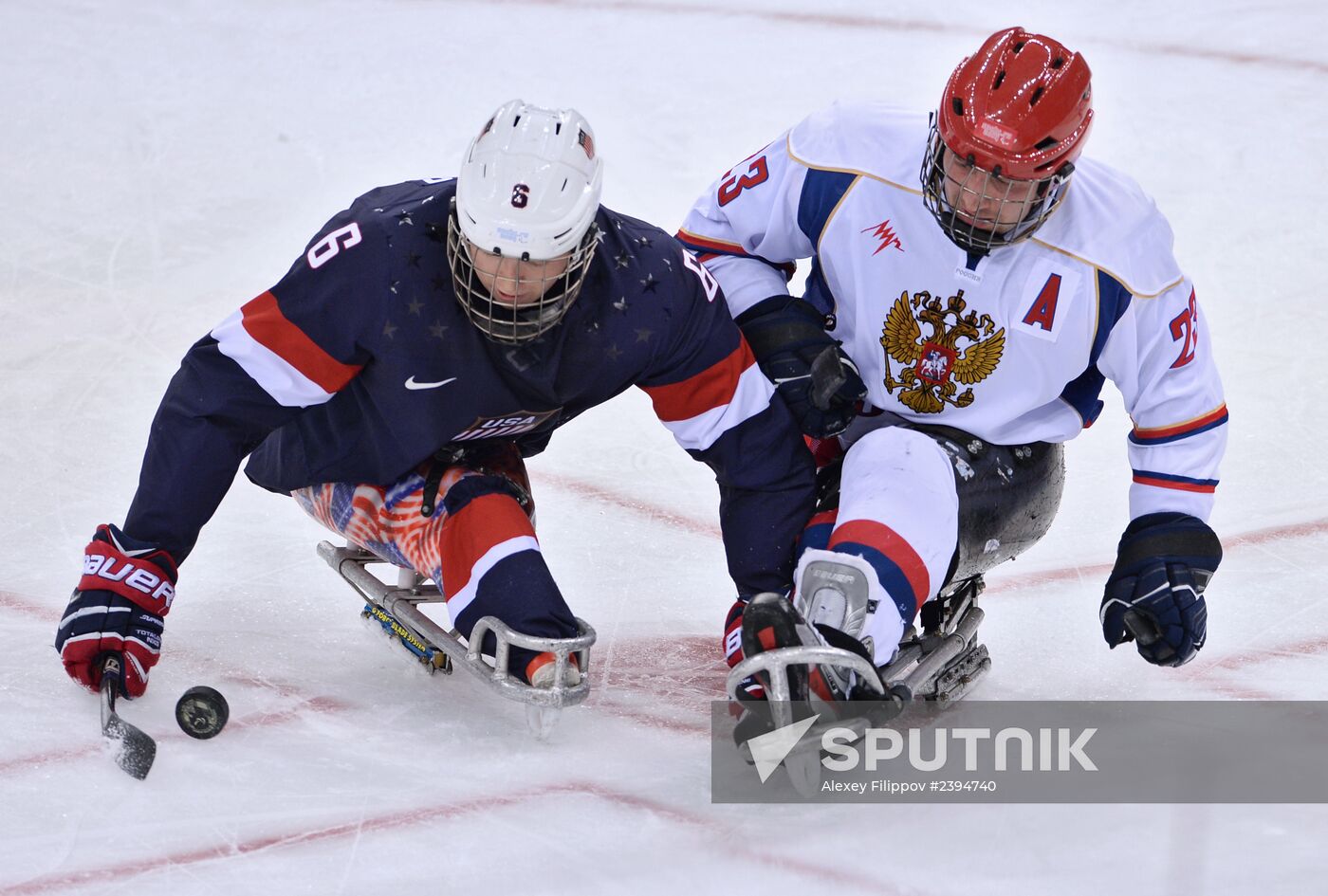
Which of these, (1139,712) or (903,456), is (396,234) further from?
(1139,712)

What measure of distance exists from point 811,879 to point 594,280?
101 centimetres

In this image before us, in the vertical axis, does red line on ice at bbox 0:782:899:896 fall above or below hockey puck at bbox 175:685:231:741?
below

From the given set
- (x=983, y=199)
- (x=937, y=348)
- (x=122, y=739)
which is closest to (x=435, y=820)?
(x=122, y=739)

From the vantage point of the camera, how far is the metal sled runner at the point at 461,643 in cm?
269

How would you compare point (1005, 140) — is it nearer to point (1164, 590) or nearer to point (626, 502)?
point (1164, 590)

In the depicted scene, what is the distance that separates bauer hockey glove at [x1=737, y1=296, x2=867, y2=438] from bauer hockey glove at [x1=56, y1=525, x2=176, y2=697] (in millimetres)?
1075

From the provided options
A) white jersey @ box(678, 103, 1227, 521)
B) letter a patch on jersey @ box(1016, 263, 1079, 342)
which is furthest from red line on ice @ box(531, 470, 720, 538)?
letter a patch on jersey @ box(1016, 263, 1079, 342)

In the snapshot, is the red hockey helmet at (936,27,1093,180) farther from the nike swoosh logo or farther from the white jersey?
the nike swoosh logo

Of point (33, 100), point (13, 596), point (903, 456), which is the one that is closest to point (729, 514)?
point (903, 456)

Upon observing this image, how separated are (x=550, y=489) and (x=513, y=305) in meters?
1.44

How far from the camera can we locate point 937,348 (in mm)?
2893

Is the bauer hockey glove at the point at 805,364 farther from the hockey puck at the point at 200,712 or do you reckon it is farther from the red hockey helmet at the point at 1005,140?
the hockey puck at the point at 200,712

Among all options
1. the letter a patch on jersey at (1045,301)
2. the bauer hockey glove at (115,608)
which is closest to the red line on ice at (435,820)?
the bauer hockey glove at (115,608)

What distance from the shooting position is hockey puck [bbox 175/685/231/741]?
267cm
